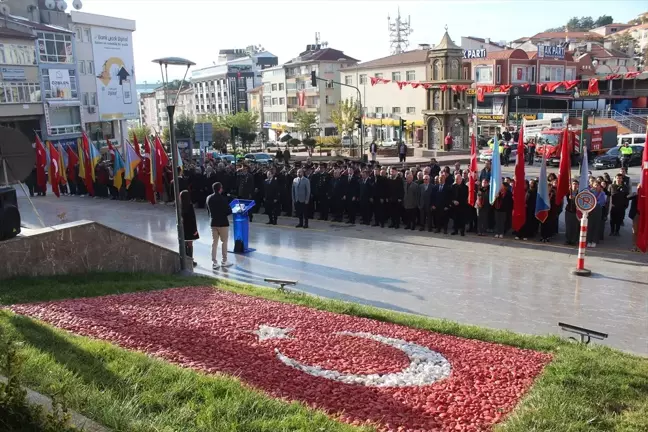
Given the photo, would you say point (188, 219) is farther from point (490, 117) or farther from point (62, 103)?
point (490, 117)

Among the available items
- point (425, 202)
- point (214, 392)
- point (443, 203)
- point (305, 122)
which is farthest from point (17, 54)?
point (214, 392)

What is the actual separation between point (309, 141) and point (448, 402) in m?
48.9

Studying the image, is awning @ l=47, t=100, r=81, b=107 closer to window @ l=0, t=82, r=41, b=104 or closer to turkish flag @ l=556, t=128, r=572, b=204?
window @ l=0, t=82, r=41, b=104

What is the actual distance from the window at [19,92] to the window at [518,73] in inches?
1860

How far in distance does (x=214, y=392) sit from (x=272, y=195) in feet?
46.6

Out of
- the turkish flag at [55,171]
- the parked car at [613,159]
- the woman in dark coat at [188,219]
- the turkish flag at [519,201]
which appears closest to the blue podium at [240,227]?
the woman in dark coat at [188,219]

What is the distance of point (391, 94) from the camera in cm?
6788

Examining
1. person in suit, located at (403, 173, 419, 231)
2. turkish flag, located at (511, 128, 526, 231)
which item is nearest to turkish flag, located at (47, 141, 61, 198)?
person in suit, located at (403, 173, 419, 231)

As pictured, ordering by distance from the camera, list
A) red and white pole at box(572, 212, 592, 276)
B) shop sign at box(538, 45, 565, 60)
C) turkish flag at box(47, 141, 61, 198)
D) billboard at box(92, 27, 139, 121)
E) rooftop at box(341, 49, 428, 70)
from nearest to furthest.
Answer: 1. red and white pole at box(572, 212, 592, 276)
2. turkish flag at box(47, 141, 61, 198)
3. billboard at box(92, 27, 139, 121)
4. rooftop at box(341, 49, 428, 70)
5. shop sign at box(538, 45, 565, 60)

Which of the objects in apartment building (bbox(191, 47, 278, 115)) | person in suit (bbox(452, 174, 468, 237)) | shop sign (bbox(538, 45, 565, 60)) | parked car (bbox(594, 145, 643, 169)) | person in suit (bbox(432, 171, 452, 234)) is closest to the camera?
person in suit (bbox(452, 174, 468, 237))

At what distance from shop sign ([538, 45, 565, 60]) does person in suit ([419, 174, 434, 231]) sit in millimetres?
55244

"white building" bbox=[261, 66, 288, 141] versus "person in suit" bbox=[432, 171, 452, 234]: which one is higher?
"white building" bbox=[261, 66, 288, 141]

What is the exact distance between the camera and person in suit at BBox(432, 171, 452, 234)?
17.5 m

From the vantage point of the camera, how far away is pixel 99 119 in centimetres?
6300
